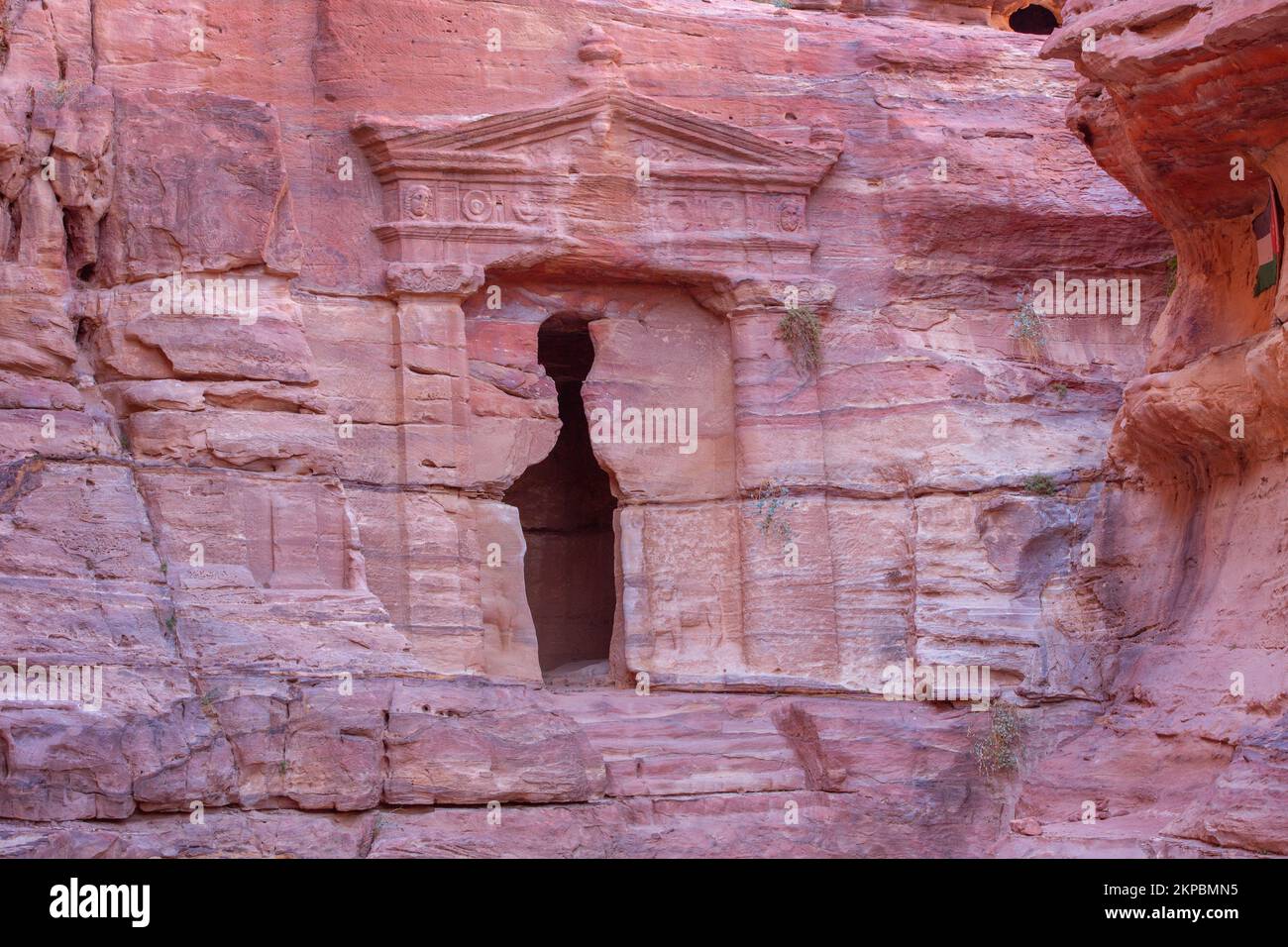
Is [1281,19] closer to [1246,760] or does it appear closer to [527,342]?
[1246,760]

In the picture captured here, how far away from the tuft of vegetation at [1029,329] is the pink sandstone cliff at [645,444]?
93 mm

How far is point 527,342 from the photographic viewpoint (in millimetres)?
17047

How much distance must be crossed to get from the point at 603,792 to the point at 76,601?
397cm

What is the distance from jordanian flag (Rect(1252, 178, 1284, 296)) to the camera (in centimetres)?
1386

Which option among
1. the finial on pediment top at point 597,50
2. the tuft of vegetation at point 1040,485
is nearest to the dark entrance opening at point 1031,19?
the finial on pediment top at point 597,50

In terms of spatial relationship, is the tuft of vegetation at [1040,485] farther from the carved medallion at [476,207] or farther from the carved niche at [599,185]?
the carved medallion at [476,207]

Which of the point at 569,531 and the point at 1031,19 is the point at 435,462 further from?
the point at 1031,19

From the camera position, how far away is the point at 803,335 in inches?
683

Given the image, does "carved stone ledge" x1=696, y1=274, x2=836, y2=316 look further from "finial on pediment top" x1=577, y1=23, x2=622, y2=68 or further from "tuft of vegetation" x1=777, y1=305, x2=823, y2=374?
"finial on pediment top" x1=577, y1=23, x2=622, y2=68

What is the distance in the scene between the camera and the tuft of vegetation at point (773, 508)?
17.0 meters

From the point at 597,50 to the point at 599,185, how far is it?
112 centimetres

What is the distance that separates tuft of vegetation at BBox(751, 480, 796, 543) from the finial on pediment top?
3.76 metres

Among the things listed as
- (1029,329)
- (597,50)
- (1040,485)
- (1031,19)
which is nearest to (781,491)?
(1040,485)

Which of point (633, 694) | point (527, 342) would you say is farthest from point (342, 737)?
point (527, 342)
